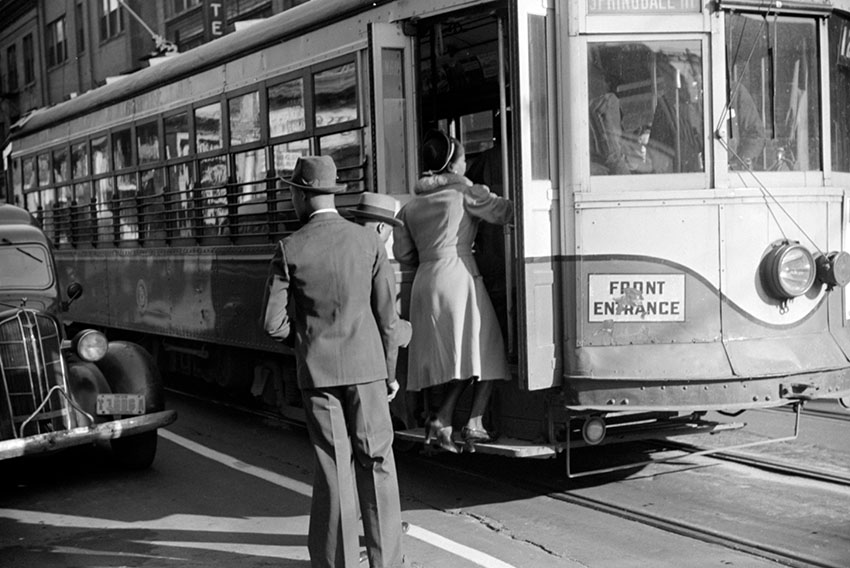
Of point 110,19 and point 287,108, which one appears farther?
point 110,19

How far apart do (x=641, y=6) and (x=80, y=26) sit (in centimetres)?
3365

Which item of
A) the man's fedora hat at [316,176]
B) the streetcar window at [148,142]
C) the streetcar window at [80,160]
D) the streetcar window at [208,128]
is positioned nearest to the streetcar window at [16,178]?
the streetcar window at [80,160]

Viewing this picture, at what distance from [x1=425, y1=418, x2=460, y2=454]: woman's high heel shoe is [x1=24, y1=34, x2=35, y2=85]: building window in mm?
39581

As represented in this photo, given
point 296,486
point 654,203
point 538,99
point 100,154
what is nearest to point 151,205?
point 100,154

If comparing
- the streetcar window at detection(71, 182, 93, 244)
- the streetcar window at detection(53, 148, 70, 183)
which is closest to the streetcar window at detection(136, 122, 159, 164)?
the streetcar window at detection(71, 182, 93, 244)

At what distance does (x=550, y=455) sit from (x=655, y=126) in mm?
2020

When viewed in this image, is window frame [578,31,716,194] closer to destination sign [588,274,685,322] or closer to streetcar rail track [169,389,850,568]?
destination sign [588,274,685,322]

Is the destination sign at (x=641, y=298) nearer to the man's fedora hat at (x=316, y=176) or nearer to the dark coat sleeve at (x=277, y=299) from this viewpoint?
the man's fedora hat at (x=316, y=176)

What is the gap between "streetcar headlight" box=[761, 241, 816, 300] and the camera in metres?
6.46

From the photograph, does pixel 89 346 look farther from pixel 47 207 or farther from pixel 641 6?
pixel 47 207

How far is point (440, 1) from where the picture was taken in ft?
23.2

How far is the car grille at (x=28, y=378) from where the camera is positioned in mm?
7664

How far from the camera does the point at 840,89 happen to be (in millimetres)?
7020

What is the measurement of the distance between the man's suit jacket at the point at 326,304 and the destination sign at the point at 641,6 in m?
2.20
